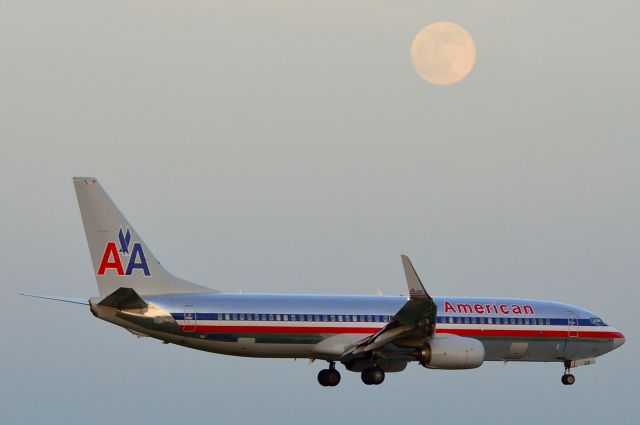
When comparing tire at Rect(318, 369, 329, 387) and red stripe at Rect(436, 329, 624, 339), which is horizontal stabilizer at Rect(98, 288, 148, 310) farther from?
red stripe at Rect(436, 329, 624, 339)

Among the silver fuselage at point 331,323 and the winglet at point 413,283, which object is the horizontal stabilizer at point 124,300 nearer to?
the silver fuselage at point 331,323

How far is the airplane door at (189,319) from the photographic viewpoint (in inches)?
1909

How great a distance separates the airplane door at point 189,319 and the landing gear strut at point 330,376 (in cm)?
800

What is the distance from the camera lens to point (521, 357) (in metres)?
56.2

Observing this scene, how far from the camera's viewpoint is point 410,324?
164 feet

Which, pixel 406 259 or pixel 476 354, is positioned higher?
pixel 406 259

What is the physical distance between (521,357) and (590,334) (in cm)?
342

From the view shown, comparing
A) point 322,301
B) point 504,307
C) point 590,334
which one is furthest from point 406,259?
point 590,334

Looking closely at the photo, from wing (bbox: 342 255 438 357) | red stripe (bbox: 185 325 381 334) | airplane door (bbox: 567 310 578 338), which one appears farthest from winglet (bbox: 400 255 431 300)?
airplane door (bbox: 567 310 578 338)

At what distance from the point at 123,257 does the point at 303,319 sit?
7327mm

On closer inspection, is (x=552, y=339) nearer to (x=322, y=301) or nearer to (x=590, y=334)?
(x=590, y=334)

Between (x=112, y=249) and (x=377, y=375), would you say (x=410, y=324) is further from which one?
(x=112, y=249)

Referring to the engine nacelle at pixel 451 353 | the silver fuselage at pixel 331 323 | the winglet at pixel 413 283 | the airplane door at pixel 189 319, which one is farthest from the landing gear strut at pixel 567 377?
the airplane door at pixel 189 319

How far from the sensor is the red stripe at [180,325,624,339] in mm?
49094
